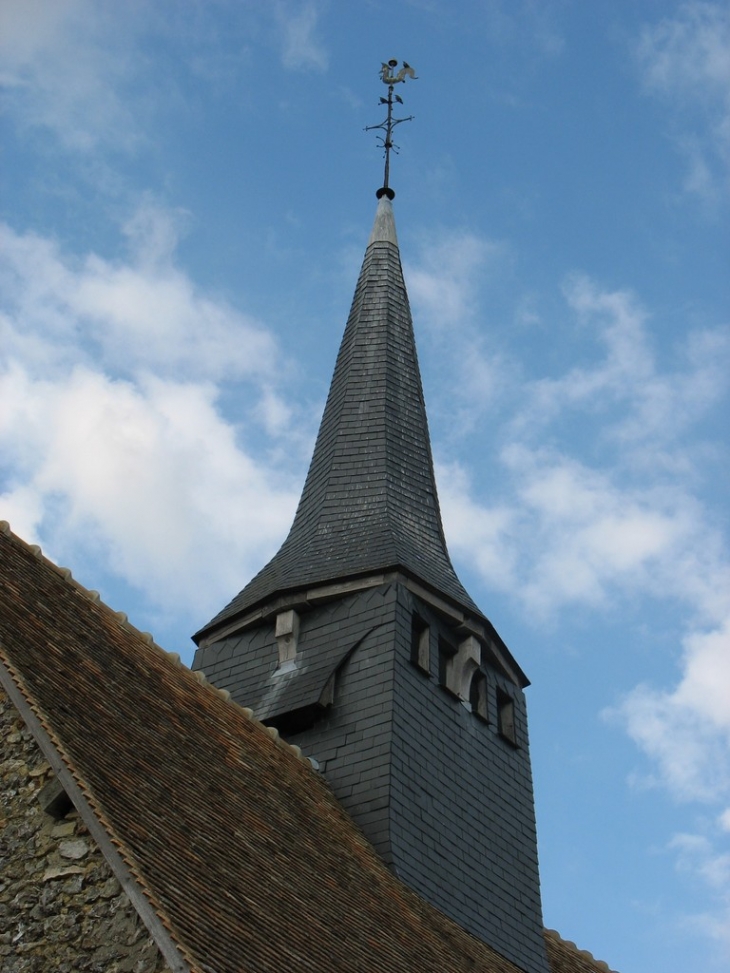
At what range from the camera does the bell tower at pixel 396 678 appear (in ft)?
48.3

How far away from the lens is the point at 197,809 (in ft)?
34.5

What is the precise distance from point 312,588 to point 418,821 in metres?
3.20

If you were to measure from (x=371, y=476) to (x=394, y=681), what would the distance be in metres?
3.93

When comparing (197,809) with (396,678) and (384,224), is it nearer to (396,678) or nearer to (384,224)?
(396,678)

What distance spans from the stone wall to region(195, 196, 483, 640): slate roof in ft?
25.9

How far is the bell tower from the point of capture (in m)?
14.7

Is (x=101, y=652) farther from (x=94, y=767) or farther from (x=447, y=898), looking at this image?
(x=447, y=898)

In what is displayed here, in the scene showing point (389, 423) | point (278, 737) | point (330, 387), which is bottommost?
point (278, 737)

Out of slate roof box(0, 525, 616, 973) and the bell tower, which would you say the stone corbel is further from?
slate roof box(0, 525, 616, 973)

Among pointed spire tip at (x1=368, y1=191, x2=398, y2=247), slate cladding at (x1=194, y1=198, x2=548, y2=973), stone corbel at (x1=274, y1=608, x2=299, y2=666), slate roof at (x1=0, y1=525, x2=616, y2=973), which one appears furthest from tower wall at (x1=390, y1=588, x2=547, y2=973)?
pointed spire tip at (x1=368, y1=191, x2=398, y2=247)

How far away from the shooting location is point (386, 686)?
602 inches

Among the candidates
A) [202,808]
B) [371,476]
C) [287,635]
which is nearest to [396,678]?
[287,635]

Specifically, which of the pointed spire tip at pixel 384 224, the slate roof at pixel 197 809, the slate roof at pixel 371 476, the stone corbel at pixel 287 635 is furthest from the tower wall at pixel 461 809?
the pointed spire tip at pixel 384 224

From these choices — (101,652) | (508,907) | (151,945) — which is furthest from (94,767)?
(508,907)
